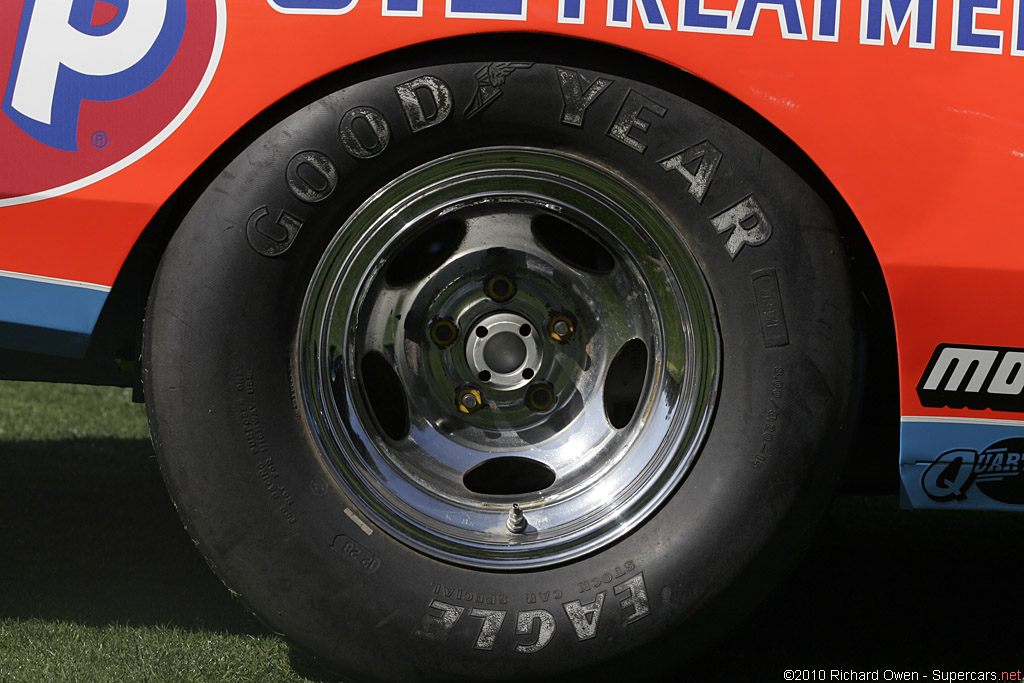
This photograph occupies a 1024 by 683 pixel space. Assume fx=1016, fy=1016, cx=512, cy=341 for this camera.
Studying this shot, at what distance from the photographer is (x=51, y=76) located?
64.4 inches

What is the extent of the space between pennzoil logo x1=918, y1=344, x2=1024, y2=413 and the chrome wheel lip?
0.37 meters

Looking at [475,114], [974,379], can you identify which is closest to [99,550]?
[475,114]

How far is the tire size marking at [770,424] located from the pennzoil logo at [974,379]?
0.25m

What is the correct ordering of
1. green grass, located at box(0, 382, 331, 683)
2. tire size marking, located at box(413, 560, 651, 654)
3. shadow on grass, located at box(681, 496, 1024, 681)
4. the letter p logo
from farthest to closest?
shadow on grass, located at box(681, 496, 1024, 681) → green grass, located at box(0, 382, 331, 683) → tire size marking, located at box(413, 560, 651, 654) → the letter p logo

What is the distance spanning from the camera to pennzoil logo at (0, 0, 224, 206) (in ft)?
5.34

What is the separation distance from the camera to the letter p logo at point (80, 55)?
5.33 feet

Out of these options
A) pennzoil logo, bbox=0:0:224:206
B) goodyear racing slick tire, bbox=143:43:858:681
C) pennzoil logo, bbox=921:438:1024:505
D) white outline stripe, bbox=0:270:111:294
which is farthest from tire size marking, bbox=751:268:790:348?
white outline stripe, bbox=0:270:111:294

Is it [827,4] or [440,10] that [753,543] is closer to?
[827,4]

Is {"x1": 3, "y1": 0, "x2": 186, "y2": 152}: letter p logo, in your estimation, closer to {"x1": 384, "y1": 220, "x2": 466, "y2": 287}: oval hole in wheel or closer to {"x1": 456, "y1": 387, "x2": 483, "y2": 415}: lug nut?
{"x1": 384, "y1": 220, "x2": 466, "y2": 287}: oval hole in wheel

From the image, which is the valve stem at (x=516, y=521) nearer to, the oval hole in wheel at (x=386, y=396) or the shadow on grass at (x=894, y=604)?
the oval hole in wheel at (x=386, y=396)

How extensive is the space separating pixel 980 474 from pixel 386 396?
3.58 ft

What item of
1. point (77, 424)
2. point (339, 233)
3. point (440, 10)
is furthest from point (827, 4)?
point (77, 424)

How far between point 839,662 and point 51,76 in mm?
1801

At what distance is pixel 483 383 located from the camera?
6.38 ft
